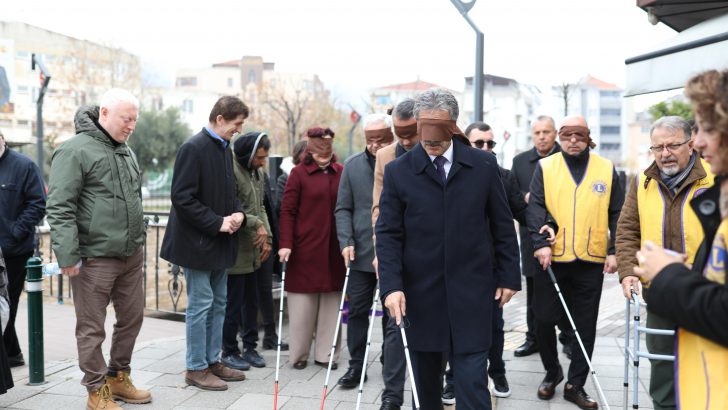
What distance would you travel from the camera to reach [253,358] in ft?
20.4

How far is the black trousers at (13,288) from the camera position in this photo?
6.01m

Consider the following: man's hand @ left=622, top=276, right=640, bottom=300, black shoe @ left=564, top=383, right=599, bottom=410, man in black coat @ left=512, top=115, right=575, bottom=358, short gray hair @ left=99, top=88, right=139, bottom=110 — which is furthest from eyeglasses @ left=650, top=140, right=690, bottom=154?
short gray hair @ left=99, top=88, right=139, bottom=110

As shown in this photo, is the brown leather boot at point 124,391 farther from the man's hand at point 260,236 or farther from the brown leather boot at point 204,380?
the man's hand at point 260,236

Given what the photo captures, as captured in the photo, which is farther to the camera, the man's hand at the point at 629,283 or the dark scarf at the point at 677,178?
the man's hand at the point at 629,283

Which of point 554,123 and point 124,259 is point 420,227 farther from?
point 554,123

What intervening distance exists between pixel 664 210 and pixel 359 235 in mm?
2380

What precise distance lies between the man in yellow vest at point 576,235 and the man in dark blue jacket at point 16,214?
405cm

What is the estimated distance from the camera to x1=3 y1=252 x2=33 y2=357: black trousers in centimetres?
601

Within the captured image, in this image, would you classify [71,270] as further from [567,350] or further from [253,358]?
[567,350]

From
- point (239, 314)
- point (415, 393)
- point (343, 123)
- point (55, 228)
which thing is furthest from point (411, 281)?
point (343, 123)

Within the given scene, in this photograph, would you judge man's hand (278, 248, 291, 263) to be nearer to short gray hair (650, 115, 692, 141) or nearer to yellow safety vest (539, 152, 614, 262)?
yellow safety vest (539, 152, 614, 262)

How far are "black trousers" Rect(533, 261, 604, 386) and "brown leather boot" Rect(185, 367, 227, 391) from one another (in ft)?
8.05

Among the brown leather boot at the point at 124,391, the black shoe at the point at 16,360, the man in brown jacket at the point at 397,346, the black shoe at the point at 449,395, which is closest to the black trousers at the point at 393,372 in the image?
the man in brown jacket at the point at 397,346

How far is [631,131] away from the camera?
115938 mm
